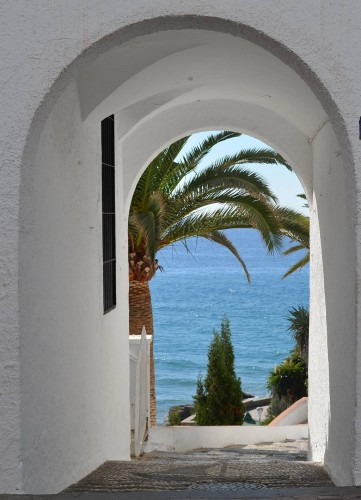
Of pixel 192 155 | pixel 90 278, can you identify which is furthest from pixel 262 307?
pixel 90 278

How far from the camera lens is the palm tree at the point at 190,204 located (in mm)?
13422

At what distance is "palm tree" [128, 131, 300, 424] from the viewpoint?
528 inches

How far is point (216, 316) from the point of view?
267 feet

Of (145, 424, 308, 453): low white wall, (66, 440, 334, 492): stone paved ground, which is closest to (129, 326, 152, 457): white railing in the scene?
(145, 424, 308, 453): low white wall

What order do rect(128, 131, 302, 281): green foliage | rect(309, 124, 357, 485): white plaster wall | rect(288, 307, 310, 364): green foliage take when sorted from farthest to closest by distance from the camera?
rect(288, 307, 310, 364): green foliage → rect(128, 131, 302, 281): green foliage → rect(309, 124, 357, 485): white plaster wall

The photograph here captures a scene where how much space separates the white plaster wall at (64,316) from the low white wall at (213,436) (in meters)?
5.12

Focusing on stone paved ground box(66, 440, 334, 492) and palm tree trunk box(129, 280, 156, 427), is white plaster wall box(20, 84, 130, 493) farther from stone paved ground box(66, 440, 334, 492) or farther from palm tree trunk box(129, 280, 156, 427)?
palm tree trunk box(129, 280, 156, 427)

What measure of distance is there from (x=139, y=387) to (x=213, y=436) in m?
4.85

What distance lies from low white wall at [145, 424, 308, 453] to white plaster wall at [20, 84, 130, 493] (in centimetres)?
512

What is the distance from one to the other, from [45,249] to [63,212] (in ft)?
2.69

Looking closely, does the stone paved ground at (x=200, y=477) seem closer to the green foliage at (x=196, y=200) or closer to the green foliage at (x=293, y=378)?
the green foliage at (x=196, y=200)

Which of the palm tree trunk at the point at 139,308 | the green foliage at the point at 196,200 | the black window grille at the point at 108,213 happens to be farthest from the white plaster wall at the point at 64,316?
the palm tree trunk at the point at 139,308

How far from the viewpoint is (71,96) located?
21.3 feet

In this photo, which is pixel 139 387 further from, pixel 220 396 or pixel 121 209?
pixel 220 396
